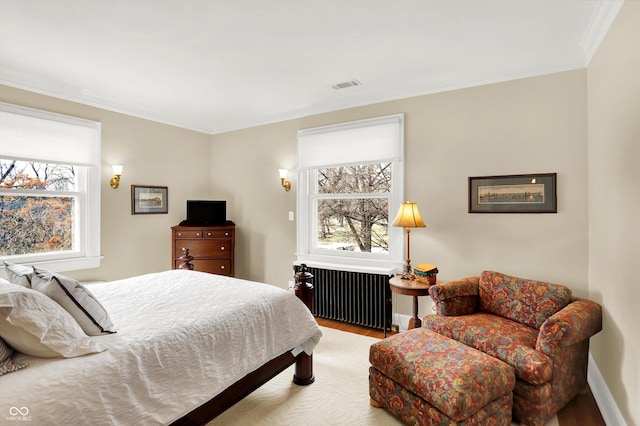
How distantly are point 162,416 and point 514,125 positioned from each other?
343 centimetres

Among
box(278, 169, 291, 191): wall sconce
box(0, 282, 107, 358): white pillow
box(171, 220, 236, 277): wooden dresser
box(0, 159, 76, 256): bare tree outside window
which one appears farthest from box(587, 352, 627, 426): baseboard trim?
box(0, 159, 76, 256): bare tree outside window

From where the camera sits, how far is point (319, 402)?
2.39 m

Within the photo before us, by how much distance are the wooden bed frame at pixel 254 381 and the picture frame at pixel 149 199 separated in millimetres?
2755

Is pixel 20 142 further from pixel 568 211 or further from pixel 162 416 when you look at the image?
pixel 568 211

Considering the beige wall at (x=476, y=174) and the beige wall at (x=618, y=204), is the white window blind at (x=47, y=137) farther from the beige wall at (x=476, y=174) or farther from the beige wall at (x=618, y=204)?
the beige wall at (x=618, y=204)

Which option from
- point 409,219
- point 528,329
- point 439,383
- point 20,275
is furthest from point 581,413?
point 20,275

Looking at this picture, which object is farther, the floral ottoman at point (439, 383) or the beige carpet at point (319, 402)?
the beige carpet at point (319, 402)

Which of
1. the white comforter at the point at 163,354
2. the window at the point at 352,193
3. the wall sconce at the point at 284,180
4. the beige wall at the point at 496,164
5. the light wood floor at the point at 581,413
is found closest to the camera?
the white comforter at the point at 163,354

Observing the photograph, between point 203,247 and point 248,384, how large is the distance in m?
2.80

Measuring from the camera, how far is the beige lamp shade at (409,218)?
331 cm

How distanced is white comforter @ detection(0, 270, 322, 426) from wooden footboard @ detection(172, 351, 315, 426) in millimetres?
84

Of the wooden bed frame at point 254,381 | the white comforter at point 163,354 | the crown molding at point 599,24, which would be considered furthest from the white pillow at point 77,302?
the crown molding at point 599,24

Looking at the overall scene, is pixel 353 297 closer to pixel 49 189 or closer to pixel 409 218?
pixel 409 218

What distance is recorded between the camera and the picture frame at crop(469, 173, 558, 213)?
304 centimetres
